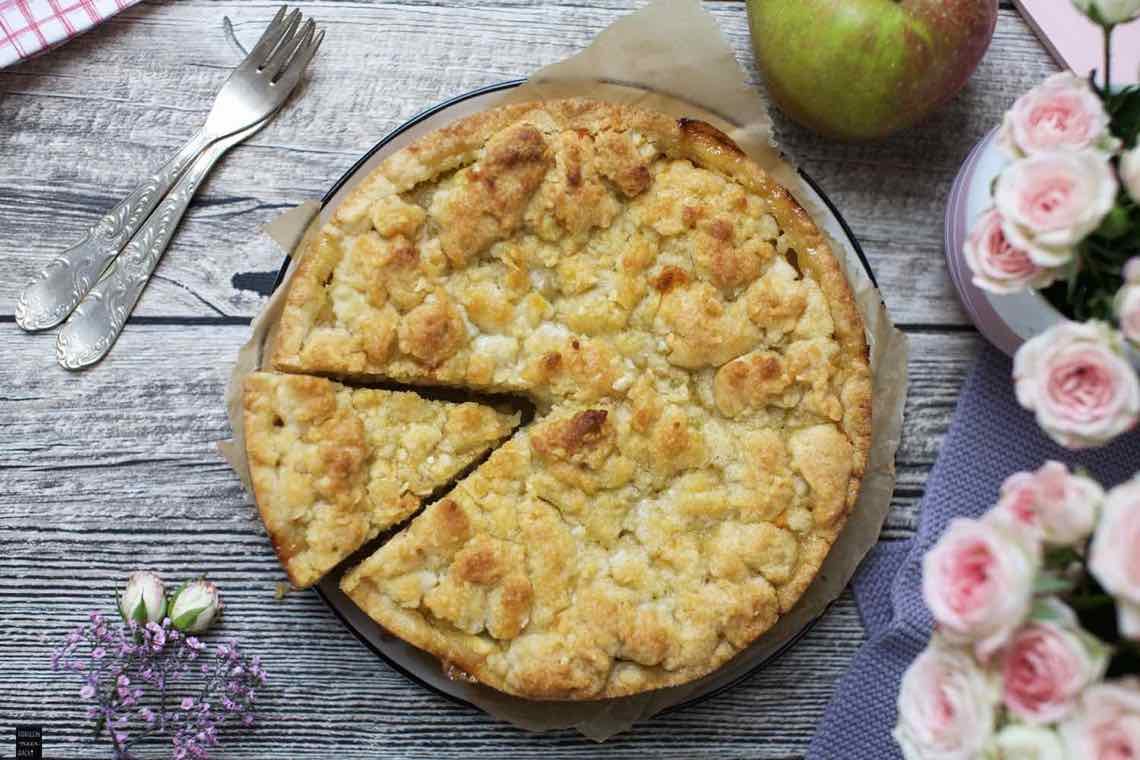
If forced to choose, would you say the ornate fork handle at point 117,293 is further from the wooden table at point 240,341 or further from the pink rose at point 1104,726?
the pink rose at point 1104,726

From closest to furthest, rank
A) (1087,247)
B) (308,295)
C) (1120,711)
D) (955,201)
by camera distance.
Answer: (1120,711) < (1087,247) < (308,295) < (955,201)

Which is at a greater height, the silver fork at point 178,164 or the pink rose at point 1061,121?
the pink rose at point 1061,121

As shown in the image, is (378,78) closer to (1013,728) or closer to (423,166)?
(423,166)

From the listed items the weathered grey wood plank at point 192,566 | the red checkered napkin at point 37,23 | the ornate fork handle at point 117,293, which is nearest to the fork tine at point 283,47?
the ornate fork handle at point 117,293

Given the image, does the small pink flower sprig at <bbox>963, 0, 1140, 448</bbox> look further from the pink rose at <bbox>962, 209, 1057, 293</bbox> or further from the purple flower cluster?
the purple flower cluster

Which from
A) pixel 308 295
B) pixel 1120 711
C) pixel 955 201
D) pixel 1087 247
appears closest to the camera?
pixel 1120 711

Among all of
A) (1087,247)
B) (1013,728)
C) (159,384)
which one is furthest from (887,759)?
(159,384)
